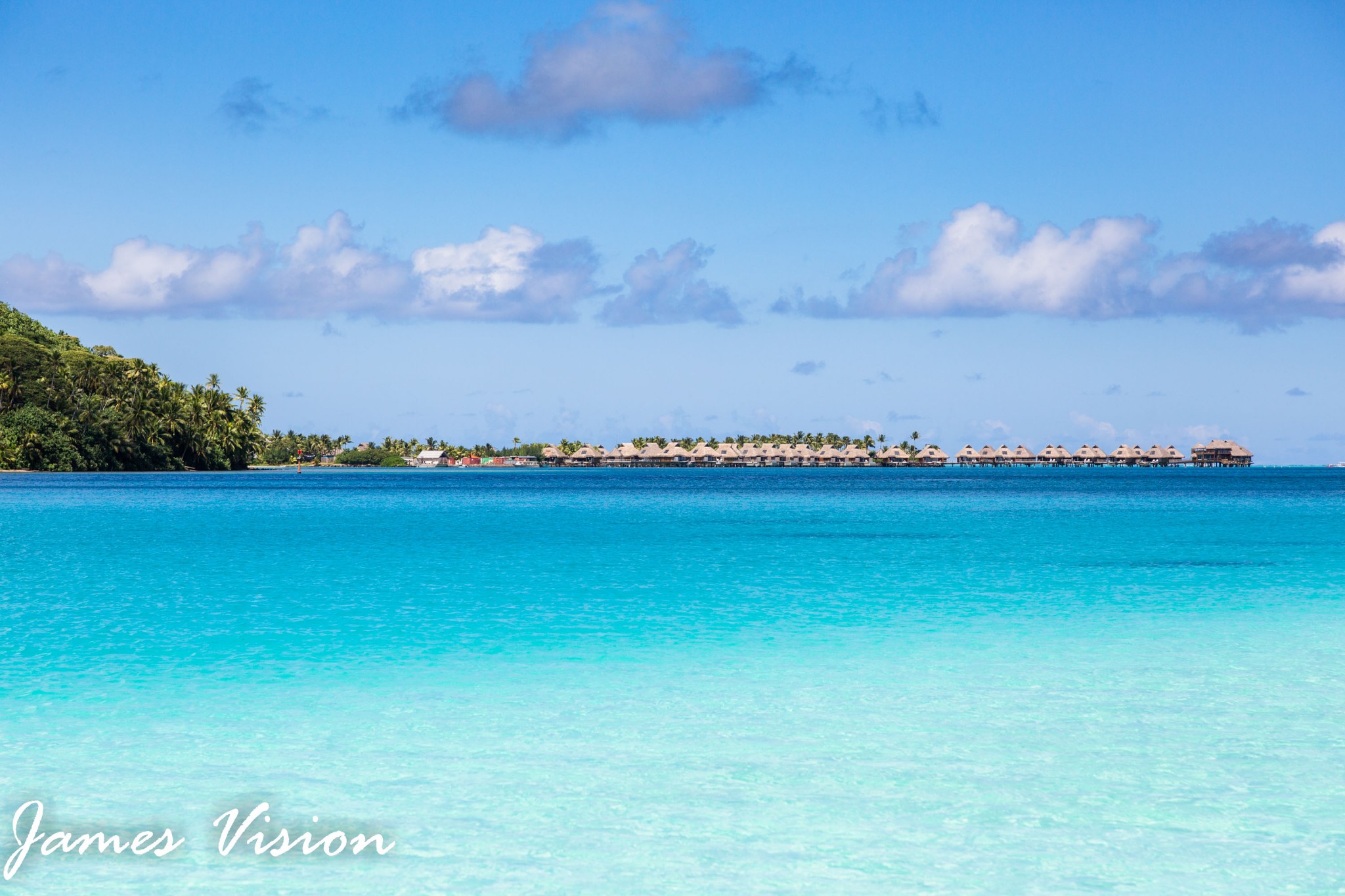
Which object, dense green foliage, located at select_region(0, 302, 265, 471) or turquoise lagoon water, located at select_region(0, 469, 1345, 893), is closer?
turquoise lagoon water, located at select_region(0, 469, 1345, 893)

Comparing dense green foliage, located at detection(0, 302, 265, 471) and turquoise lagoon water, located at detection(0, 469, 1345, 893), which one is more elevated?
dense green foliage, located at detection(0, 302, 265, 471)

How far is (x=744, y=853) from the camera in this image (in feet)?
22.6

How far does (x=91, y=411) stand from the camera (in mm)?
95375

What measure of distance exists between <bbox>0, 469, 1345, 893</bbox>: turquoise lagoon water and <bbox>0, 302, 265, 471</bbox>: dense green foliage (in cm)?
7227

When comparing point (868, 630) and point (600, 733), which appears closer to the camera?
point (600, 733)

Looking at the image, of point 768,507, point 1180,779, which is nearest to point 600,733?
point 1180,779

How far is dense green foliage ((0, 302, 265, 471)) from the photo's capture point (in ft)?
297

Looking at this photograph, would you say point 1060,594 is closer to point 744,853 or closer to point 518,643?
point 518,643

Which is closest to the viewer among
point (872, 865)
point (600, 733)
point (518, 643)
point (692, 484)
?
point (872, 865)

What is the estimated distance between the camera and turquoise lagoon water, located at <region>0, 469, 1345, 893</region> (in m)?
6.86

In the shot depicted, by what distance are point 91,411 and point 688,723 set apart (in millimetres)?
97520

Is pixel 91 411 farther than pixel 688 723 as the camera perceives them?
Yes

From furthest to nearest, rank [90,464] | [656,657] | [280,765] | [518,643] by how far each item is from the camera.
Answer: [90,464], [518,643], [656,657], [280,765]

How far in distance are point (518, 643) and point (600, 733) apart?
5.42 m
